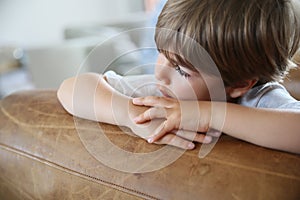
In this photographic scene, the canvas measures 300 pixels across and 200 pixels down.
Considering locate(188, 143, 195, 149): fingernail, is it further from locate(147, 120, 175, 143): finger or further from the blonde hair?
the blonde hair

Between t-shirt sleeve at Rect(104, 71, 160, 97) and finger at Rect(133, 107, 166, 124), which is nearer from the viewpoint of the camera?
finger at Rect(133, 107, 166, 124)

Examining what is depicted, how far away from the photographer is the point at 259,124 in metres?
0.55

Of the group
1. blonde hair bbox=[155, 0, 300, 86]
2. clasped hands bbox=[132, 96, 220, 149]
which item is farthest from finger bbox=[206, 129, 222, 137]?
blonde hair bbox=[155, 0, 300, 86]

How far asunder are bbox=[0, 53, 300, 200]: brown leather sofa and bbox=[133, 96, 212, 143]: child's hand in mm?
25

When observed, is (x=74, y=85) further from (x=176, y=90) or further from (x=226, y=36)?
(x=226, y=36)

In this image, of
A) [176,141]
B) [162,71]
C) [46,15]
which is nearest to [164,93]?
[162,71]

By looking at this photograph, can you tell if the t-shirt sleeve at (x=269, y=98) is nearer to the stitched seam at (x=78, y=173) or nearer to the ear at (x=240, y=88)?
the ear at (x=240, y=88)

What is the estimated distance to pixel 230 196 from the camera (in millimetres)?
507

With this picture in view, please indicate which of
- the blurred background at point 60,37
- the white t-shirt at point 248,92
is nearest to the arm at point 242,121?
the white t-shirt at point 248,92

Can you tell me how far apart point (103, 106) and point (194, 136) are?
171 millimetres

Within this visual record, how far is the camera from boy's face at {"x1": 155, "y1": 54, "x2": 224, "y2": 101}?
2.22 feet

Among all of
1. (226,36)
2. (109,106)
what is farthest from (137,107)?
(226,36)

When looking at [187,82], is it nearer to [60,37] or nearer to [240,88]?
[240,88]

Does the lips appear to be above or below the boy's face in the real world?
below
